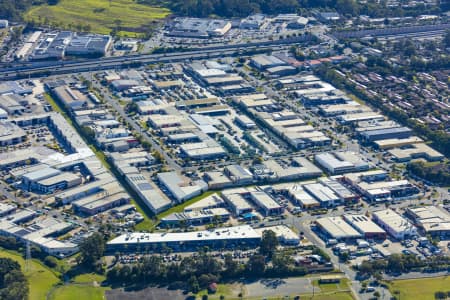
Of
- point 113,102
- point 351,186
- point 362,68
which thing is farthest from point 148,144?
point 362,68

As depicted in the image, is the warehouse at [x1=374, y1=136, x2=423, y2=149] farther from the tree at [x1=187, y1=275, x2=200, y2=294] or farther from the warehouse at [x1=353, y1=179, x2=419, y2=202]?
the tree at [x1=187, y1=275, x2=200, y2=294]

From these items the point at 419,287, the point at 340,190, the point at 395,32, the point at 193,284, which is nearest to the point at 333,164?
the point at 340,190

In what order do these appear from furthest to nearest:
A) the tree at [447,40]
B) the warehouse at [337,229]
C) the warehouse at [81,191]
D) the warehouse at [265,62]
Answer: the tree at [447,40] < the warehouse at [265,62] < the warehouse at [81,191] < the warehouse at [337,229]

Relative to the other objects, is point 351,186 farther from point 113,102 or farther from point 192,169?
point 113,102

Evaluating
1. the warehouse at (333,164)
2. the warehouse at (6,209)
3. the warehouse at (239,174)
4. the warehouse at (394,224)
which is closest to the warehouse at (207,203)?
the warehouse at (239,174)

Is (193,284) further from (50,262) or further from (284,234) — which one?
(50,262)

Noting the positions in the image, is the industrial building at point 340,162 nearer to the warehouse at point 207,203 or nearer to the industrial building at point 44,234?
the warehouse at point 207,203
